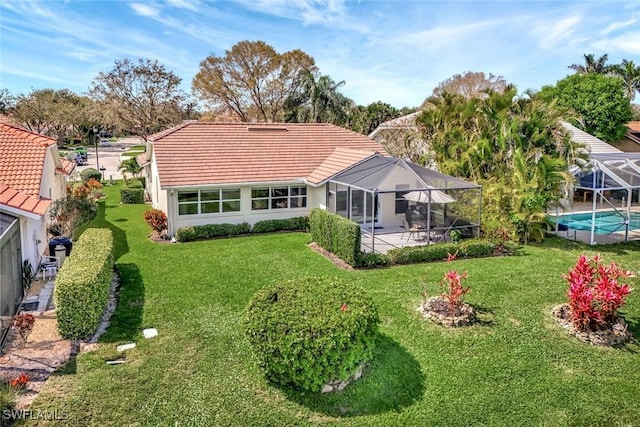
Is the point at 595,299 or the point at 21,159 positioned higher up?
the point at 21,159

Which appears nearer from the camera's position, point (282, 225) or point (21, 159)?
point (21, 159)

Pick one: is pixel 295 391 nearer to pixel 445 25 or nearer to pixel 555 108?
pixel 445 25

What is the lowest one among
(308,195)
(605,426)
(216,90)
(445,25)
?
Answer: (605,426)

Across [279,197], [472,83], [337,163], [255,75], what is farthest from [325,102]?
[472,83]

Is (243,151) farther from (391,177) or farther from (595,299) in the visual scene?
(595,299)

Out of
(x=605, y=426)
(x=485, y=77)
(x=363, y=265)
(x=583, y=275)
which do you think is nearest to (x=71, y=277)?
(x=363, y=265)

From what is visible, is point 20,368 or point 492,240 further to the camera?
point 492,240

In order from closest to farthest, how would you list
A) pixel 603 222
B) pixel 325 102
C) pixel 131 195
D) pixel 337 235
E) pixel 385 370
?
pixel 385 370, pixel 337 235, pixel 603 222, pixel 131 195, pixel 325 102
